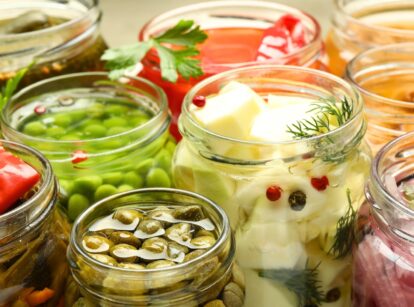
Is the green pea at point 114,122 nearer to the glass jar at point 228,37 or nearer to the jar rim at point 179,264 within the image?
the glass jar at point 228,37

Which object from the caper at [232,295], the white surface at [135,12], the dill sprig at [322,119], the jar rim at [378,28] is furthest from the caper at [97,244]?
the white surface at [135,12]

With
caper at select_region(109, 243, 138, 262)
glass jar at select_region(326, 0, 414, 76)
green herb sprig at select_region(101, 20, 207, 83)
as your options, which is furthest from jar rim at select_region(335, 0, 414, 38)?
caper at select_region(109, 243, 138, 262)

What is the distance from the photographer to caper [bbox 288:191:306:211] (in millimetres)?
812

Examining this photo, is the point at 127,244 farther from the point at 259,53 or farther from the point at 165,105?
the point at 259,53

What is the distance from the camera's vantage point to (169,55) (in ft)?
3.43

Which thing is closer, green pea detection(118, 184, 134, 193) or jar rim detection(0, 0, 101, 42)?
green pea detection(118, 184, 134, 193)

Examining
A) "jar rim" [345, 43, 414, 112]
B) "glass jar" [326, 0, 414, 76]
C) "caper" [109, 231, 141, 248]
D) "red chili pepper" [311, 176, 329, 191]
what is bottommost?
"glass jar" [326, 0, 414, 76]

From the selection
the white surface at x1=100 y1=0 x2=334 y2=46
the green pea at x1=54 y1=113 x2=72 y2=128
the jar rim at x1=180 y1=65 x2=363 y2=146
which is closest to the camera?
the jar rim at x1=180 y1=65 x2=363 y2=146

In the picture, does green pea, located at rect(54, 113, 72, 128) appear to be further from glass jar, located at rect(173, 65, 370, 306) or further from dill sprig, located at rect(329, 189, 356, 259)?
dill sprig, located at rect(329, 189, 356, 259)

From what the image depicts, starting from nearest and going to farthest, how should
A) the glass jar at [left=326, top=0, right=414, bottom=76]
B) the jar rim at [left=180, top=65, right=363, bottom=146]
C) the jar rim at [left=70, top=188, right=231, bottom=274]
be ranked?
the jar rim at [left=70, top=188, right=231, bottom=274]
the jar rim at [left=180, top=65, right=363, bottom=146]
the glass jar at [left=326, top=0, right=414, bottom=76]

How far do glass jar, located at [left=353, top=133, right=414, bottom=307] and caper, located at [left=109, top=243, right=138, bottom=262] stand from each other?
23 centimetres

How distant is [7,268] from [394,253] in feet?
1.15

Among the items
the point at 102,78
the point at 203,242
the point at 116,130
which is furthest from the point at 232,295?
the point at 102,78

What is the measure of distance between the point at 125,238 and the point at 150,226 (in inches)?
1.0
